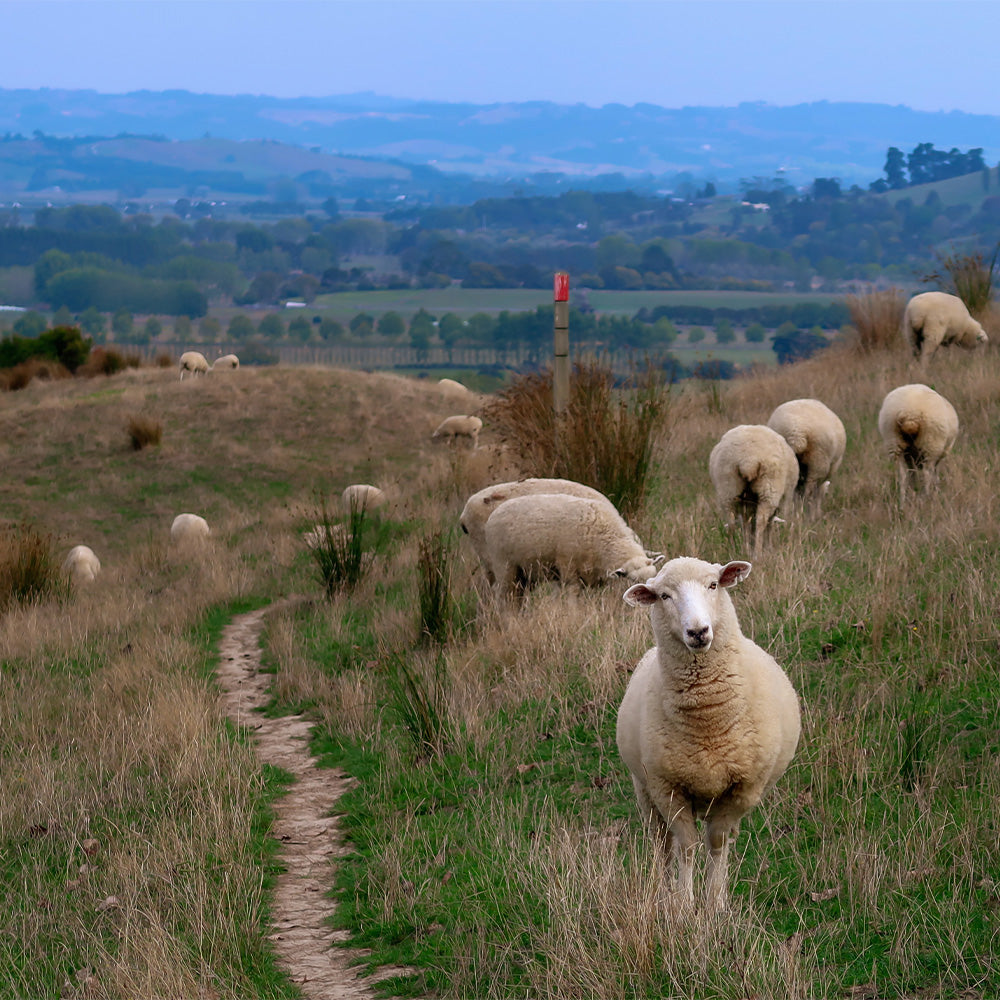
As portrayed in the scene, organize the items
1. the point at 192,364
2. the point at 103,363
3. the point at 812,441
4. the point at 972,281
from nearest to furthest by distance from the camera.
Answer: the point at 812,441, the point at 972,281, the point at 192,364, the point at 103,363

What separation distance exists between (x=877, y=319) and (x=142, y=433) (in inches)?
548

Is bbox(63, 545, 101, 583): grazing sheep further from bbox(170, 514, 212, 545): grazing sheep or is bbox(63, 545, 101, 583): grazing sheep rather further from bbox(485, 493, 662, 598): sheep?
bbox(485, 493, 662, 598): sheep

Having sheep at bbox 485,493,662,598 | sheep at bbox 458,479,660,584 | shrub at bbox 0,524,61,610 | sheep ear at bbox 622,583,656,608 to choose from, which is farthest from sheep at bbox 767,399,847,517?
shrub at bbox 0,524,61,610

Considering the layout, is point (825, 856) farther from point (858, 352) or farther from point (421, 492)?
point (858, 352)

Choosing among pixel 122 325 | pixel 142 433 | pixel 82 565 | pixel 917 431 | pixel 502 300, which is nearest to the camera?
pixel 917 431

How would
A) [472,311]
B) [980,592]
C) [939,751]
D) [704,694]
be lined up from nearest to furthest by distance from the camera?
[704,694]
[939,751]
[980,592]
[472,311]

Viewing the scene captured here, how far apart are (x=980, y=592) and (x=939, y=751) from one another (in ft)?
5.01

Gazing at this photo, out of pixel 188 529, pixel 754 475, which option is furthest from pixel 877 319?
pixel 754 475

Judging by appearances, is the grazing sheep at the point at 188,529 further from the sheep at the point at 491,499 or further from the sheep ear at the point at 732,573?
the sheep ear at the point at 732,573

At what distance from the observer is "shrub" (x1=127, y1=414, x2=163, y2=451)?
2264cm

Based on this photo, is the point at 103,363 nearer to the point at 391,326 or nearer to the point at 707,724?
the point at 707,724

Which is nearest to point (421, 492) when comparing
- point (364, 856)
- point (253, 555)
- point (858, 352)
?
point (253, 555)

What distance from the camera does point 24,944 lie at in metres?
4.21

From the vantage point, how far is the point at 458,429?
933 inches
